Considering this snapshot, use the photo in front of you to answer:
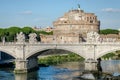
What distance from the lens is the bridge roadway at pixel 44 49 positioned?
4624 centimetres

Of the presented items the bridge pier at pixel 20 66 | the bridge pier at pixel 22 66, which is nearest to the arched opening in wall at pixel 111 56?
the bridge pier at pixel 22 66

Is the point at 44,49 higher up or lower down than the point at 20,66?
higher up

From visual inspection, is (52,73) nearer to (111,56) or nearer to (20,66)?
(20,66)

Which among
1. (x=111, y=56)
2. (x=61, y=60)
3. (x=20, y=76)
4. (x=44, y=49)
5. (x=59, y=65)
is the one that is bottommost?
(x=20, y=76)

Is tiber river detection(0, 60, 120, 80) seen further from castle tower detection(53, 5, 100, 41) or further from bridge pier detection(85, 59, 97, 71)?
castle tower detection(53, 5, 100, 41)

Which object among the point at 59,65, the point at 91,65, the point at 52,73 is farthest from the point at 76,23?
the point at 91,65

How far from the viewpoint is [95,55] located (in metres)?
46.7

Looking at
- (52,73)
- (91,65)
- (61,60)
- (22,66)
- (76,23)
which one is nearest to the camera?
(91,65)

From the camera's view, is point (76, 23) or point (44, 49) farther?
point (76, 23)

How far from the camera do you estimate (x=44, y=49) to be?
47938 mm

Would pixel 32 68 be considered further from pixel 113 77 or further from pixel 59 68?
pixel 113 77

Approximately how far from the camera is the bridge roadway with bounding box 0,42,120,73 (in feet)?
152

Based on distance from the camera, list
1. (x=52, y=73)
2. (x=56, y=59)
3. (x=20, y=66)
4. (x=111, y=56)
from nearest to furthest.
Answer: (x=20, y=66)
(x=52, y=73)
(x=56, y=59)
(x=111, y=56)

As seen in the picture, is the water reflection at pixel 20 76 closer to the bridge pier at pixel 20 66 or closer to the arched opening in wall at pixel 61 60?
the bridge pier at pixel 20 66
